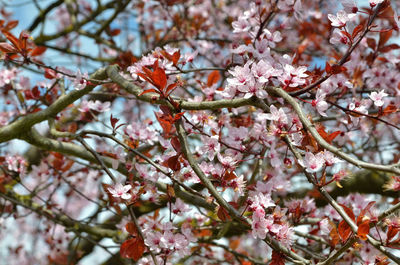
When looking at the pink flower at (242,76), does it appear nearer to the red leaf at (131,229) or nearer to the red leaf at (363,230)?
the red leaf at (363,230)

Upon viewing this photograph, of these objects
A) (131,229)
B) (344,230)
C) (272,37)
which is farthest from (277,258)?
(272,37)

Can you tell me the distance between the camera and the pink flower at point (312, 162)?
126 cm

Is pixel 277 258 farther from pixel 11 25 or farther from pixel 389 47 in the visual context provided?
pixel 11 25

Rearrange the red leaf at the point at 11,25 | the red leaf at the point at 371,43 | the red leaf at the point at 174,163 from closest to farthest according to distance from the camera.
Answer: the red leaf at the point at 174,163
the red leaf at the point at 371,43
the red leaf at the point at 11,25

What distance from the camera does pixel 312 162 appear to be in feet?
4.17

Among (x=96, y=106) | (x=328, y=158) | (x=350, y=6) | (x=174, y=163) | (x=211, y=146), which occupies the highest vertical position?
(x=96, y=106)

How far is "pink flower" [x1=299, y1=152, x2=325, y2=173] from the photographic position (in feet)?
4.14

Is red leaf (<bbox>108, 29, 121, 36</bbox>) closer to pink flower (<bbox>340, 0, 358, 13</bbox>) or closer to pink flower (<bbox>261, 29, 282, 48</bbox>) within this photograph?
pink flower (<bbox>261, 29, 282, 48</bbox>)

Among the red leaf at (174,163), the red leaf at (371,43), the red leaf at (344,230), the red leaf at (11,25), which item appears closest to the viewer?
the red leaf at (344,230)

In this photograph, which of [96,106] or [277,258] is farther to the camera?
[96,106]

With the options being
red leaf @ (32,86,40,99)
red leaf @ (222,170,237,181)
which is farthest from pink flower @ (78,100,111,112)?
red leaf @ (222,170,237,181)

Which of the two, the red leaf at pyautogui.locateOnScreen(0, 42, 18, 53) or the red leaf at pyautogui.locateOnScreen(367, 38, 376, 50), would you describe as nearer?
the red leaf at pyautogui.locateOnScreen(0, 42, 18, 53)

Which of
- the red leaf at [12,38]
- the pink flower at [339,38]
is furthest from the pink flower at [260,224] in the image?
the red leaf at [12,38]

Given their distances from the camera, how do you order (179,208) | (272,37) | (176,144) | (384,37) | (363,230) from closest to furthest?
(363,230)
(176,144)
(179,208)
(272,37)
(384,37)
